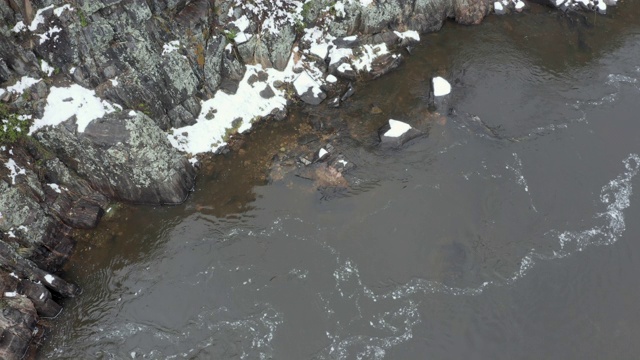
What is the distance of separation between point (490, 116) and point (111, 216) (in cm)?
2429

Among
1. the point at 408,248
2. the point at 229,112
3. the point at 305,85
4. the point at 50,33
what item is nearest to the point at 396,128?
the point at 305,85

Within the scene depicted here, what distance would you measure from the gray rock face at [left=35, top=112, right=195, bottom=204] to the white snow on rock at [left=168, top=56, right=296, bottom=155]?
1.95 metres

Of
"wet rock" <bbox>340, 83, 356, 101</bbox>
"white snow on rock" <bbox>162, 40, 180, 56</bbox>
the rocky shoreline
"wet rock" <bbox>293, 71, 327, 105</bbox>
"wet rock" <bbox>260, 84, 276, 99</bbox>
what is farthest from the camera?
"wet rock" <bbox>340, 83, 356, 101</bbox>

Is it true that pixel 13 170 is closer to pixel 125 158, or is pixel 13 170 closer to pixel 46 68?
pixel 125 158

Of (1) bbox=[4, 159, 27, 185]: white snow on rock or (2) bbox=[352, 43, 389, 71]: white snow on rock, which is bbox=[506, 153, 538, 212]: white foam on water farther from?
→ (1) bbox=[4, 159, 27, 185]: white snow on rock

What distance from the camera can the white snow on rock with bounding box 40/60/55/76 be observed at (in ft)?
83.7

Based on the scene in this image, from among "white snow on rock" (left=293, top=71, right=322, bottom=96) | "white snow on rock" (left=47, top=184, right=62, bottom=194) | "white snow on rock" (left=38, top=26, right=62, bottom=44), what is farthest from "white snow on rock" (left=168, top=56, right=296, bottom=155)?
"white snow on rock" (left=38, top=26, right=62, bottom=44)

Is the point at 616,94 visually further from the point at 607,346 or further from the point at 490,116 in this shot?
the point at 607,346

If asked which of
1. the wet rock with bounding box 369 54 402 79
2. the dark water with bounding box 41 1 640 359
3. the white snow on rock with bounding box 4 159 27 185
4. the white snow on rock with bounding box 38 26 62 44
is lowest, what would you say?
the dark water with bounding box 41 1 640 359

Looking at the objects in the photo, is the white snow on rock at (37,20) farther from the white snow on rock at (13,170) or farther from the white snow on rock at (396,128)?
the white snow on rock at (396,128)

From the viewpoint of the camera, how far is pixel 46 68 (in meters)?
25.6

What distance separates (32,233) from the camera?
78.1 feet

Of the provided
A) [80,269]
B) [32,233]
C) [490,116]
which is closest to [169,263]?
[80,269]

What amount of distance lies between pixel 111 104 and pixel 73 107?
196 centimetres
